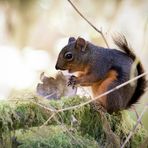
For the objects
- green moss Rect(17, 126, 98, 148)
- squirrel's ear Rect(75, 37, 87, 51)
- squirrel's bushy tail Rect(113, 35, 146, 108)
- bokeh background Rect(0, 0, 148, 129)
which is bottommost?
green moss Rect(17, 126, 98, 148)

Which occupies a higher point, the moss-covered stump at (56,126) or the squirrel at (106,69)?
the squirrel at (106,69)

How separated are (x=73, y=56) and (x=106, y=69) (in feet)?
0.70

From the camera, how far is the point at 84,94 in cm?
246

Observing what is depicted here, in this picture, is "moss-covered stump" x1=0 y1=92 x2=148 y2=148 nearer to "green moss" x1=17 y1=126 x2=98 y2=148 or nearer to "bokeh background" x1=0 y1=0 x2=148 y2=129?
"green moss" x1=17 y1=126 x2=98 y2=148

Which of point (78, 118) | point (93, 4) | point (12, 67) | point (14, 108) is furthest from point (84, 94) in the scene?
point (93, 4)

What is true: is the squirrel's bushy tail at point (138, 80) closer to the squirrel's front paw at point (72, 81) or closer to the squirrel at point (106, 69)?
the squirrel at point (106, 69)

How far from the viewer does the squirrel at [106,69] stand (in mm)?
2662

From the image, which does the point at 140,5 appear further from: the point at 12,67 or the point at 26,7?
the point at 12,67

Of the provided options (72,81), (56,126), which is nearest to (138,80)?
(72,81)

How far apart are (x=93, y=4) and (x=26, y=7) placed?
0.60 metres

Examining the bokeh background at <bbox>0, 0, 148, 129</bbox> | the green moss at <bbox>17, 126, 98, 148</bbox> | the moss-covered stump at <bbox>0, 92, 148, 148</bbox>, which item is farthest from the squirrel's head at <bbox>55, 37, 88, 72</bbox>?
the bokeh background at <bbox>0, 0, 148, 129</bbox>

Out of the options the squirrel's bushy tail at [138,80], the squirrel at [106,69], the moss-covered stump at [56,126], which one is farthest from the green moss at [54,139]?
the squirrel's bushy tail at [138,80]

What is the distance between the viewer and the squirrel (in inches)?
105

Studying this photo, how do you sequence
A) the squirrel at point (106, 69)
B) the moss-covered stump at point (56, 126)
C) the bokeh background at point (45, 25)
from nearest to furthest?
the moss-covered stump at point (56, 126) < the squirrel at point (106, 69) < the bokeh background at point (45, 25)
